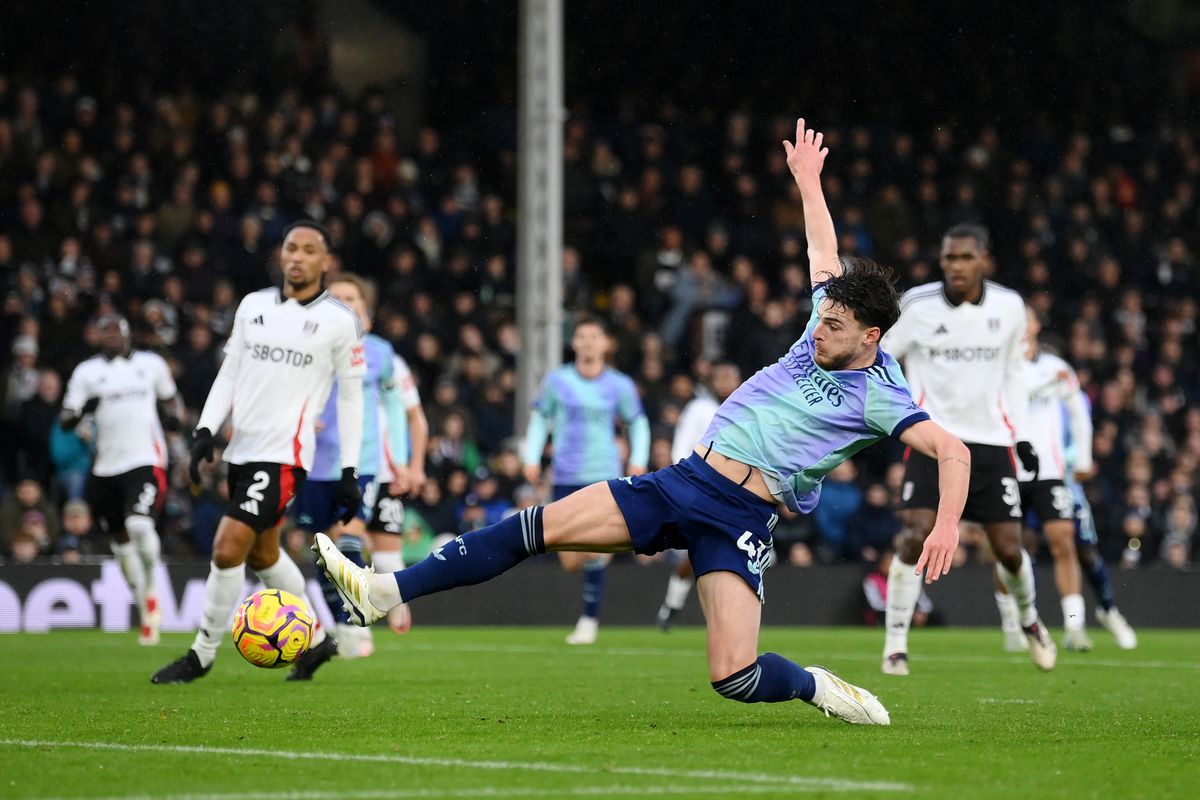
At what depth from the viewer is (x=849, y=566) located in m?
18.4

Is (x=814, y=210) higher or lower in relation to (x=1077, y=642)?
higher

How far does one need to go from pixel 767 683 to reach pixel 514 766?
1.44m

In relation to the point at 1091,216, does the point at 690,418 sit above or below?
below

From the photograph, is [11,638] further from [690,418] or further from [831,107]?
[831,107]

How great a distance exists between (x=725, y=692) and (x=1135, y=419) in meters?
16.2

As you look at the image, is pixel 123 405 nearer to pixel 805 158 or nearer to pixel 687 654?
pixel 687 654

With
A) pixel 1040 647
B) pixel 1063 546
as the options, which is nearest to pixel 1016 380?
pixel 1040 647

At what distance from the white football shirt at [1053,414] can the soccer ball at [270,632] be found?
24.1ft

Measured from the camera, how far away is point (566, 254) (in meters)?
21.9

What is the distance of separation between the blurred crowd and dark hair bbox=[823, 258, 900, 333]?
9.13 metres

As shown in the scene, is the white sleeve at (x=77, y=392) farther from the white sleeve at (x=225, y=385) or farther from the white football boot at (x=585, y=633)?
the white sleeve at (x=225, y=385)

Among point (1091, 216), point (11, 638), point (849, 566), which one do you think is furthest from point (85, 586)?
point (1091, 216)

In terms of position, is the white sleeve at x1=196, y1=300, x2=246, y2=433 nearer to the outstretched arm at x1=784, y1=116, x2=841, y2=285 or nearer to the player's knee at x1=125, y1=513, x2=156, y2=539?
the outstretched arm at x1=784, y1=116, x2=841, y2=285

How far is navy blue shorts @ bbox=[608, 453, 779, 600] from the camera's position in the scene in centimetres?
685
